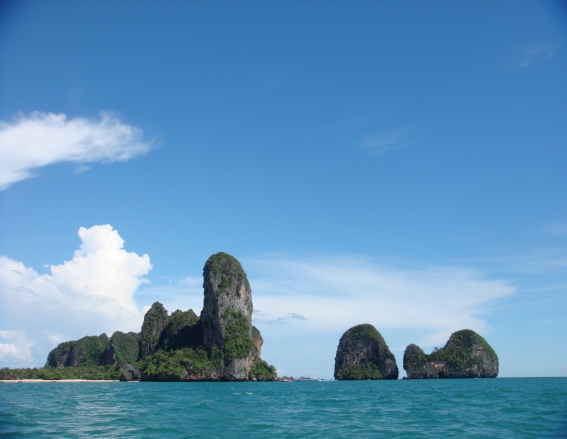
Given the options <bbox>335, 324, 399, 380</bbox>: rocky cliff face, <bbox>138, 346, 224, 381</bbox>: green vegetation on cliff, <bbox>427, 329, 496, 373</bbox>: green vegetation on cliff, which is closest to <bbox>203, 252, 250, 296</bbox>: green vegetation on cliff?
<bbox>138, 346, 224, 381</bbox>: green vegetation on cliff

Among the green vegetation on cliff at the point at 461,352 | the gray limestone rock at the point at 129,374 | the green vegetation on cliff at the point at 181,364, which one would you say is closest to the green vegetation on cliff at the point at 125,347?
the gray limestone rock at the point at 129,374

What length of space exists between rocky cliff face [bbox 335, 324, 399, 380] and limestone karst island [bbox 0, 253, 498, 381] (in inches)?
10.8

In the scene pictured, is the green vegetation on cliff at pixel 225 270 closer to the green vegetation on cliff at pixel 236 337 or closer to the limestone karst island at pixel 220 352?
the limestone karst island at pixel 220 352

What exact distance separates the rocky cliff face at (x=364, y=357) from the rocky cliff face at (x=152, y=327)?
5307 centimetres

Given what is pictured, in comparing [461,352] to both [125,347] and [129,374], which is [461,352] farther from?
[125,347]

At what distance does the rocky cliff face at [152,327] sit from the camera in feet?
362

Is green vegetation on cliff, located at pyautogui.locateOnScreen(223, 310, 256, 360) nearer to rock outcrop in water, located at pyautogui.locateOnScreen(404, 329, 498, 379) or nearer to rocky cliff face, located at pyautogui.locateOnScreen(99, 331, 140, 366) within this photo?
rocky cliff face, located at pyautogui.locateOnScreen(99, 331, 140, 366)

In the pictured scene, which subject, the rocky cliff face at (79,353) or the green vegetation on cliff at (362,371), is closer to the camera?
the green vegetation on cliff at (362,371)

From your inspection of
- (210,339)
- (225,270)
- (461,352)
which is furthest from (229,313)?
(461,352)

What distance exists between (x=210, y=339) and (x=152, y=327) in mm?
23961

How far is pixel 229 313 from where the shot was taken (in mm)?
95625

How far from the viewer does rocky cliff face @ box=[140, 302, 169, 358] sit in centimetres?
11031

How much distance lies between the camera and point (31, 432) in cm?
1869

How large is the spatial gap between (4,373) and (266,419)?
88.2m
